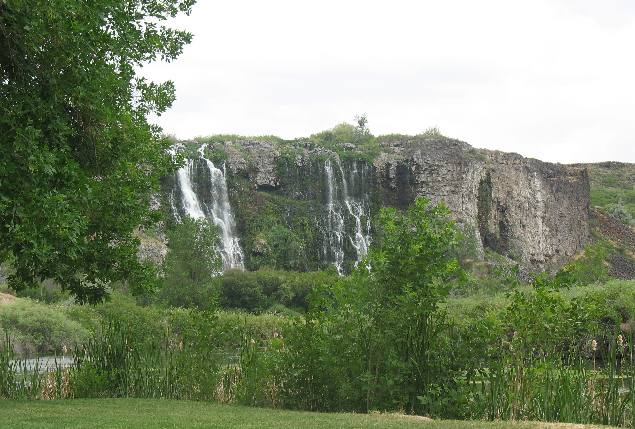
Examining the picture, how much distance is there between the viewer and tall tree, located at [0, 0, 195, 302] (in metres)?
10.7

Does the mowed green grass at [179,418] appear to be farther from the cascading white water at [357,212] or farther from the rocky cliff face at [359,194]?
the cascading white water at [357,212]

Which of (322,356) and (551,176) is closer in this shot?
(322,356)

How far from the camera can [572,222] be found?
85.1 metres

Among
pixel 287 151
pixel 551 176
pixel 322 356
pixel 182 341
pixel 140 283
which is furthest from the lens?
pixel 551 176

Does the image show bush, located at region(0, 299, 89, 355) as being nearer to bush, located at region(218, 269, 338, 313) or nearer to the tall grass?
bush, located at region(218, 269, 338, 313)

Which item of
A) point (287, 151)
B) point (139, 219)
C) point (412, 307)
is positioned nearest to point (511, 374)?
point (412, 307)

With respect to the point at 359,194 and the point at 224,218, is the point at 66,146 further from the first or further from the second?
the point at 359,194

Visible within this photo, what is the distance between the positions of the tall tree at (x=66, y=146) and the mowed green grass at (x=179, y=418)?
2.36 metres

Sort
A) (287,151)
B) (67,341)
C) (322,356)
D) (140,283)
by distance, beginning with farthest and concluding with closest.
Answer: (287,151) < (67,341) < (140,283) < (322,356)

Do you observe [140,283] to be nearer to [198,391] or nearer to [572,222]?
[198,391]

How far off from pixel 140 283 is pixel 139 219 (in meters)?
1.26

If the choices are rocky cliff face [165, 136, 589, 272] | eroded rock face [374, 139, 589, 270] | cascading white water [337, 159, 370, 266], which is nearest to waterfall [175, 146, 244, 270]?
rocky cliff face [165, 136, 589, 272]

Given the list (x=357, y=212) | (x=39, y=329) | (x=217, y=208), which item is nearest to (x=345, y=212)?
(x=357, y=212)

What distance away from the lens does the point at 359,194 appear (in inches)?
2645
